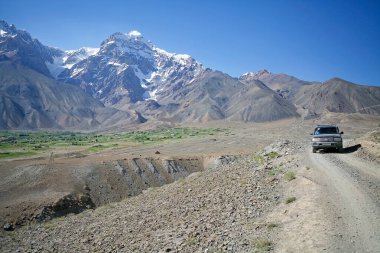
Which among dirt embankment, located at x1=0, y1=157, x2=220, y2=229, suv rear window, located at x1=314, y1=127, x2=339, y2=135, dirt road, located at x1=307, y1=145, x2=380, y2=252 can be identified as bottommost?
dirt embankment, located at x1=0, y1=157, x2=220, y2=229

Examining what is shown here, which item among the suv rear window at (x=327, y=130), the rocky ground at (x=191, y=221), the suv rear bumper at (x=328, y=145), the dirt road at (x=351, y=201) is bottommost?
the rocky ground at (x=191, y=221)

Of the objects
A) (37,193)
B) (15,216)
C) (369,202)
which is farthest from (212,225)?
(37,193)

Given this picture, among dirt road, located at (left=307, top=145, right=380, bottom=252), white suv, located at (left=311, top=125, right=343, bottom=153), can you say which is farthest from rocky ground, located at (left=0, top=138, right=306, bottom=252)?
white suv, located at (left=311, top=125, right=343, bottom=153)

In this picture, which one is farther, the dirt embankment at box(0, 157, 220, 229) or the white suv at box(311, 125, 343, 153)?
the dirt embankment at box(0, 157, 220, 229)

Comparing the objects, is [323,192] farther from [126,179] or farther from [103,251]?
[126,179]

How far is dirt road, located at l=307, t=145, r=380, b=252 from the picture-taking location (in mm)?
10883

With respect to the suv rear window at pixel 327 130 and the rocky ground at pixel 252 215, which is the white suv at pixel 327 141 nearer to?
the suv rear window at pixel 327 130

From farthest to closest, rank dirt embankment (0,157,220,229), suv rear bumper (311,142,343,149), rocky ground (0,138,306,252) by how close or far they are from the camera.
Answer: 1. dirt embankment (0,157,220,229)
2. suv rear bumper (311,142,343,149)
3. rocky ground (0,138,306,252)

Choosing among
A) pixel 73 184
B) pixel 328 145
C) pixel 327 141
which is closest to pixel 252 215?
pixel 328 145

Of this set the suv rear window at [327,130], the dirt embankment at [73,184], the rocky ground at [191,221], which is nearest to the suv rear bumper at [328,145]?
Result: the suv rear window at [327,130]

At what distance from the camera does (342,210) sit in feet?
44.1

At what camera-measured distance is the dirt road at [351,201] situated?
1088cm

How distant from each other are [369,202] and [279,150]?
45.3 feet

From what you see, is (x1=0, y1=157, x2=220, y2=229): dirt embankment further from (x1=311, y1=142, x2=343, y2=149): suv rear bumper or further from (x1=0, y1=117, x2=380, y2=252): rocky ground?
(x1=311, y1=142, x2=343, y2=149): suv rear bumper
